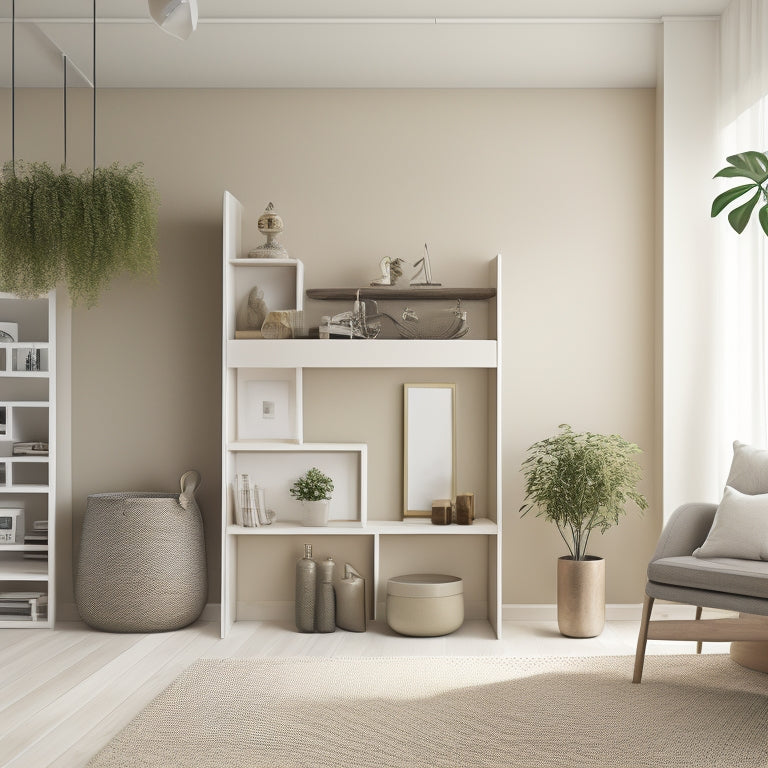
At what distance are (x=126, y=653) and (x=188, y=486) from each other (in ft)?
2.77

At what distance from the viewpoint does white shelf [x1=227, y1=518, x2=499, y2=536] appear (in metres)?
4.14

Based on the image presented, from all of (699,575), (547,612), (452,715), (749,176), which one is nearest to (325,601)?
(547,612)

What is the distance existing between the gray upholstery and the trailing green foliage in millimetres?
2557

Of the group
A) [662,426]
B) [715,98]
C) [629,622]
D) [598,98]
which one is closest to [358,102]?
[598,98]

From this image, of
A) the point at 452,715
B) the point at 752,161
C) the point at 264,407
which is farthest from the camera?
the point at 264,407


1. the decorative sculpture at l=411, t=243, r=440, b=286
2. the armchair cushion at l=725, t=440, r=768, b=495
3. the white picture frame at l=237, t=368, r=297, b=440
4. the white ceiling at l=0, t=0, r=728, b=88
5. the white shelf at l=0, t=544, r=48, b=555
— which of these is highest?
the white ceiling at l=0, t=0, r=728, b=88

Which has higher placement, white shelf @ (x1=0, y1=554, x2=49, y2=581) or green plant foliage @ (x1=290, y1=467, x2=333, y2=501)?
green plant foliage @ (x1=290, y1=467, x2=333, y2=501)

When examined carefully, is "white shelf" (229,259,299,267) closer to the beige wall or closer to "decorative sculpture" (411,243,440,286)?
the beige wall

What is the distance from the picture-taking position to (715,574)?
Answer: 314cm

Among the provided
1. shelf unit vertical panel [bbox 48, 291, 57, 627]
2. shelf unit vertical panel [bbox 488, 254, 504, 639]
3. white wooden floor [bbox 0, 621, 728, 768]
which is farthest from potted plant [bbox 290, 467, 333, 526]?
shelf unit vertical panel [bbox 48, 291, 57, 627]

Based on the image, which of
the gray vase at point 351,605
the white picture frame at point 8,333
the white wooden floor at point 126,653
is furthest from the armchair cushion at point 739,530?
the white picture frame at point 8,333

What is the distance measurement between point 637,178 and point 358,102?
1524mm

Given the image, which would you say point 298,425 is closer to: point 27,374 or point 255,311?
point 255,311

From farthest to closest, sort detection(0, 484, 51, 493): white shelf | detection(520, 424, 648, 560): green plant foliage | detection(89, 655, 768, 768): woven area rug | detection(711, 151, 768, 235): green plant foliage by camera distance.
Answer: detection(0, 484, 51, 493): white shelf, detection(520, 424, 648, 560): green plant foliage, detection(711, 151, 768, 235): green plant foliage, detection(89, 655, 768, 768): woven area rug
